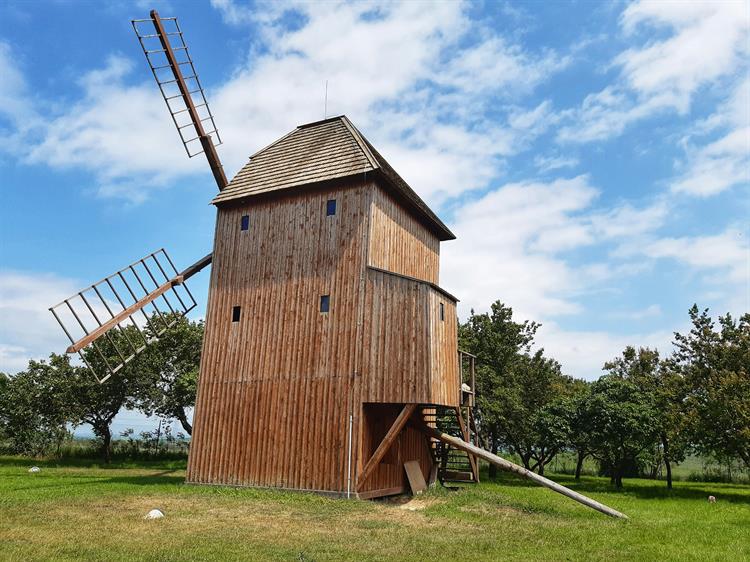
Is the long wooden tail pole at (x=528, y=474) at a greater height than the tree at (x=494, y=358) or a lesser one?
lesser

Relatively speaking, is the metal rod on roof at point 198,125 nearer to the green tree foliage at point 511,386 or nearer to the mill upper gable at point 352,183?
the mill upper gable at point 352,183

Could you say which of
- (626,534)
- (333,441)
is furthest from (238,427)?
(626,534)

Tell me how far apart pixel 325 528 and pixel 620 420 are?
18.9m

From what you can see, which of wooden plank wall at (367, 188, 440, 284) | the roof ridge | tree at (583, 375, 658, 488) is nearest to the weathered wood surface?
wooden plank wall at (367, 188, 440, 284)

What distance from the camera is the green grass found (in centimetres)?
873

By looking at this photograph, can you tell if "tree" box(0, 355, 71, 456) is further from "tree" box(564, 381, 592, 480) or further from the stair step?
"tree" box(564, 381, 592, 480)

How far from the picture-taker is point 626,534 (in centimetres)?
1079

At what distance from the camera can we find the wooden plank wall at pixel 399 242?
16.9m

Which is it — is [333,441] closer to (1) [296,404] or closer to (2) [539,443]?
(1) [296,404]

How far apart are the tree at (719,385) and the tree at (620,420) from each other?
6.17 ft

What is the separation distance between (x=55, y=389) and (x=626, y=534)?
3443 centimetres

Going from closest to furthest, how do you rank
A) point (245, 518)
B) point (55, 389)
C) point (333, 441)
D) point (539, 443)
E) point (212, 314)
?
point (245, 518) → point (333, 441) → point (212, 314) → point (539, 443) → point (55, 389)

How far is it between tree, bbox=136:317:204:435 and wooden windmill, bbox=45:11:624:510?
56.6 feet

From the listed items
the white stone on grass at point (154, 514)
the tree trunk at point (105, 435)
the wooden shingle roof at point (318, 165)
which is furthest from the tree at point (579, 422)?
the tree trunk at point (105, 435)
